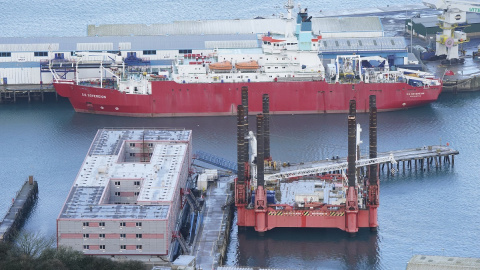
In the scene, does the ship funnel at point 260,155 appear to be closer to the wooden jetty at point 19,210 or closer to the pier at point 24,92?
the wooden jetty at point 19,210

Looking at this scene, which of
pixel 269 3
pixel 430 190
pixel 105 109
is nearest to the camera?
pixel 430 190

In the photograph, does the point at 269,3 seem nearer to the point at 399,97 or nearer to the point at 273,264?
the point at 399,97

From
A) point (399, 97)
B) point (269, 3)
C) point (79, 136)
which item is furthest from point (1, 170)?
point (269, 3)

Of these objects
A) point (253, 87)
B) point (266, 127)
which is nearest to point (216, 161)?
point (266, 127)

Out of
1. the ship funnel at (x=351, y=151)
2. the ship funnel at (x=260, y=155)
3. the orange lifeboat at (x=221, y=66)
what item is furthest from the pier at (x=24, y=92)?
the ship funnel at (x=351, y=151)

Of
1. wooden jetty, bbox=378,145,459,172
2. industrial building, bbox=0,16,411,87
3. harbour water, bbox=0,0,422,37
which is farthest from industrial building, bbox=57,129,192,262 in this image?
harbour water, bbox=0,0,422,37

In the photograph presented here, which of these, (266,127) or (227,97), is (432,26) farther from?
(266,127)
